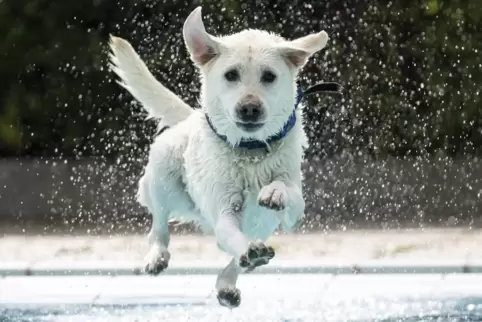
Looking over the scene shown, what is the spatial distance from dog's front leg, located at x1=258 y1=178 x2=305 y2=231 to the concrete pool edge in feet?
6.05

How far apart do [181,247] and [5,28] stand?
316 centimetres

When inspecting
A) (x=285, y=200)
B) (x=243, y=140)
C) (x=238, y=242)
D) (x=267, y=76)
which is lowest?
(x=238, y=242)

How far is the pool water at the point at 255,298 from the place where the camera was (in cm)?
584

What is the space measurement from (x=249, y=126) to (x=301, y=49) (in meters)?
0.47

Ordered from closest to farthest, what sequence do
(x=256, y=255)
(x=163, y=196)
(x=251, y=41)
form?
(x=256, y=255)
(x=251, y=41)
(x=163, y=196)

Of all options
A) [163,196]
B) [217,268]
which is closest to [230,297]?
[163,196]

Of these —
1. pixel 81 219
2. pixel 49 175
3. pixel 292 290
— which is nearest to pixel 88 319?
pixel 292 290

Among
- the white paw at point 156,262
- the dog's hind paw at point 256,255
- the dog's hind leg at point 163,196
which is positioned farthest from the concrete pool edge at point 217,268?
the dog's hind paw at point 256,255

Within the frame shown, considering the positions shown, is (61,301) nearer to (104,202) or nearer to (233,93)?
(233,93)

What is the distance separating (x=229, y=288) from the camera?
4.99 metres

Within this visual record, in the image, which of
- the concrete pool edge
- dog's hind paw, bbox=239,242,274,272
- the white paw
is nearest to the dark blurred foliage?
the concrete pool edge

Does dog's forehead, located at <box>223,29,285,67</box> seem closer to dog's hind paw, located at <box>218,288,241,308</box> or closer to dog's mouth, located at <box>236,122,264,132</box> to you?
dog's mouth, located at <box>236,122,264,132</box>

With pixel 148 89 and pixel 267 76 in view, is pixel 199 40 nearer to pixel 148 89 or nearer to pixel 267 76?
pixel 267 76

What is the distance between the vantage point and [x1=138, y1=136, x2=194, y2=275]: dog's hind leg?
5.62m
